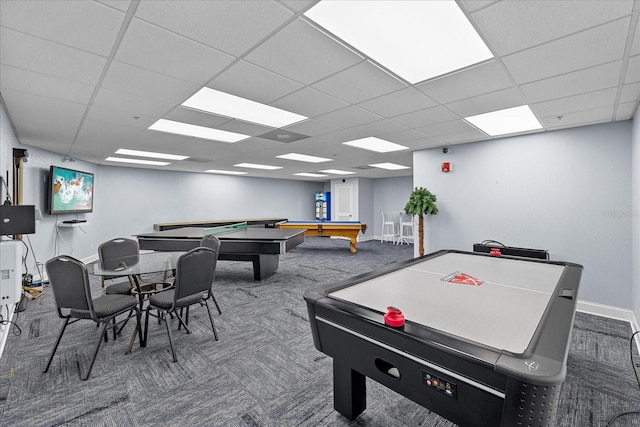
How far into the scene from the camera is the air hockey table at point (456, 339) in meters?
0.93

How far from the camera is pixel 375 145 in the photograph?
5.20 metres

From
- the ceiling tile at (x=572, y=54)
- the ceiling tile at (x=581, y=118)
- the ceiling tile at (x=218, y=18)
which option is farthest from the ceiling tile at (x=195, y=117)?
the ceiling tile at (x=581, y=118)

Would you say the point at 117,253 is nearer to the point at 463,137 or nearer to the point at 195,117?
the point at 195,117

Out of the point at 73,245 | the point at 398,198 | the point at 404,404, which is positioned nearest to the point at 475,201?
the point at 404,404

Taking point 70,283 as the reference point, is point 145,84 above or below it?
above

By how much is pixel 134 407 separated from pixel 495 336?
7.27 ft

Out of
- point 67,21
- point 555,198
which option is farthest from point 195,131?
point 555,198

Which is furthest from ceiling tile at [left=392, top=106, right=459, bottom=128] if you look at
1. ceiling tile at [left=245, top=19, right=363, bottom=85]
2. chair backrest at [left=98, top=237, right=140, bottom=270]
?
chair backrest at [left=98, top=237, right=140, bottom=270]

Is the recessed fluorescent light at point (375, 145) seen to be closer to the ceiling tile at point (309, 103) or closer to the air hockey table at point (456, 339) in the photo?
the ceiling tile at point (309, 103)

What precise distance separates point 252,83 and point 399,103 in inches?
60.1

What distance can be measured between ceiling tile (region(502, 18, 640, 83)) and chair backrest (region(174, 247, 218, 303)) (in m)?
2.92

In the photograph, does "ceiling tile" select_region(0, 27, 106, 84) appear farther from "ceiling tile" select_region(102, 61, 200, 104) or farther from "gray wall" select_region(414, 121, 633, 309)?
"gray wall" select_region(414, 121, 633, 309)

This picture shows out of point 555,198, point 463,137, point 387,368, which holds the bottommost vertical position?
point 387,368

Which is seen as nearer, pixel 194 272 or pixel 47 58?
pixel 47 58
